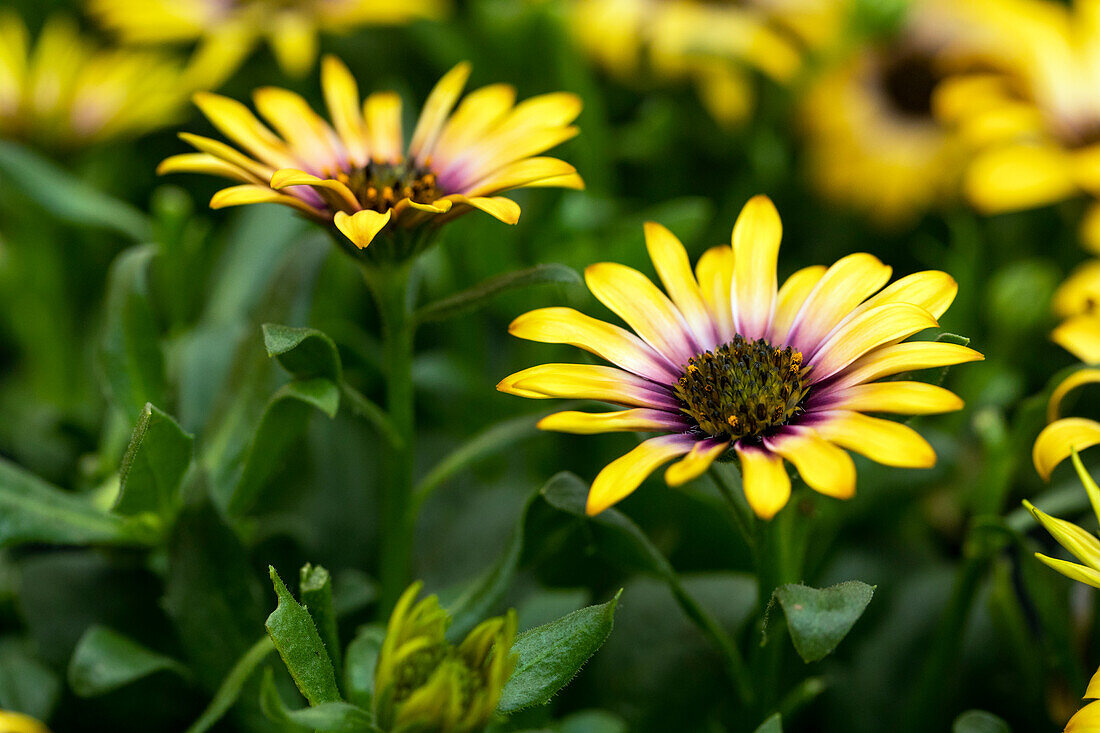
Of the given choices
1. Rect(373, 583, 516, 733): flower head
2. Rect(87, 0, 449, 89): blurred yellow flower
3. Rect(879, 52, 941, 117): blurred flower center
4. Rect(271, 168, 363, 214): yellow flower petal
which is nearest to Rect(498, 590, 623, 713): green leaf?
Rect(373, 583, 516, 733): flower head

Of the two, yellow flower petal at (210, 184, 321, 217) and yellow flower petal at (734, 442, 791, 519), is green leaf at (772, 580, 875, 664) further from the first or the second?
yellow flower petal at (210, 184, 321, 217)

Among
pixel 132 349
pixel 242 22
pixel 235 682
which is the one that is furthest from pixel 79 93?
pixel 235 682

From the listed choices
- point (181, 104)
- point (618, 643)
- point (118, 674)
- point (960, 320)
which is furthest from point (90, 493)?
point (960, 320)

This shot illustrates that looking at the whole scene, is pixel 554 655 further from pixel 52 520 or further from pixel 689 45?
pixel 689 45

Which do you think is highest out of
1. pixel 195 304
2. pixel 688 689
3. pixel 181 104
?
pixel 181 104

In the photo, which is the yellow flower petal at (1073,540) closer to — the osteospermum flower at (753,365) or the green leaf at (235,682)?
the osteospermum flower at (753,365)

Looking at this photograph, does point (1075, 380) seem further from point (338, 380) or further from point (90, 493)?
point (90, 493)

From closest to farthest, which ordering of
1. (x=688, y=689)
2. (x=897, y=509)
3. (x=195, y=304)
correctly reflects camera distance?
(x=688, y=689) < (x=897, y=509) < (x=195, y=304)

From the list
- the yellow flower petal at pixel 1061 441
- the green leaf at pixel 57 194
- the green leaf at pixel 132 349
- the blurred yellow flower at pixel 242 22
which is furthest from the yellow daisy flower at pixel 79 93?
the yellow flower petal at pixel 1061 441
